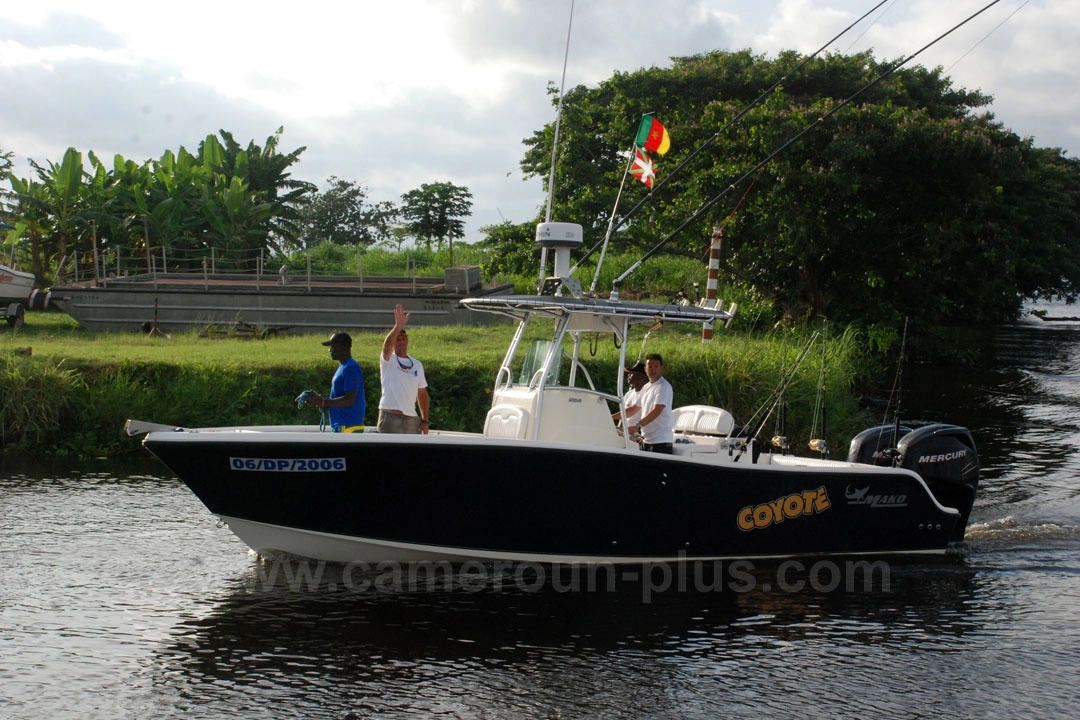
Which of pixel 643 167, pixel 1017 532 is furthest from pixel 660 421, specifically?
pixel 1017 532

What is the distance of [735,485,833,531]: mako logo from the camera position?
363 inches

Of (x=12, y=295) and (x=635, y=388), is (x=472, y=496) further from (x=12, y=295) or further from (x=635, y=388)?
(x=12, y=295)

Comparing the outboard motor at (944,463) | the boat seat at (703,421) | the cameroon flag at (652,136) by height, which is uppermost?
the cameroon flag at (652,136)

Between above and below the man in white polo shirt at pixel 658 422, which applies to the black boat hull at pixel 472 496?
below

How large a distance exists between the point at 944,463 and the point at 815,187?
47.1 ft

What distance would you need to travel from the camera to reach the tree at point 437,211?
38750mm

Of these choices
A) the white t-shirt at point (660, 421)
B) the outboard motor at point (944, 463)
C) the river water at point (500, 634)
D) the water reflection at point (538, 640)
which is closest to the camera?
the river water at point (500, 634)

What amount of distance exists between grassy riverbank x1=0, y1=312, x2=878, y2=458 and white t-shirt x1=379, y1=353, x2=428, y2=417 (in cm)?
408

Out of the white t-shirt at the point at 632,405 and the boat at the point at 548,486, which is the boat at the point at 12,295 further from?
the white t-shirt at the point at 632,405

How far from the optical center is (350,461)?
8.02 m

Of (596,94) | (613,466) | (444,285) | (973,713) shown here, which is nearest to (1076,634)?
(973,713)

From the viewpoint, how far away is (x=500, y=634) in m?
7.59

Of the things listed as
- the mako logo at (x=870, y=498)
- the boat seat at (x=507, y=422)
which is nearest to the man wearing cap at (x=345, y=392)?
the boat seat at (x=507, y=422)

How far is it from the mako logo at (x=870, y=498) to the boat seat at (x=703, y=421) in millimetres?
1283
